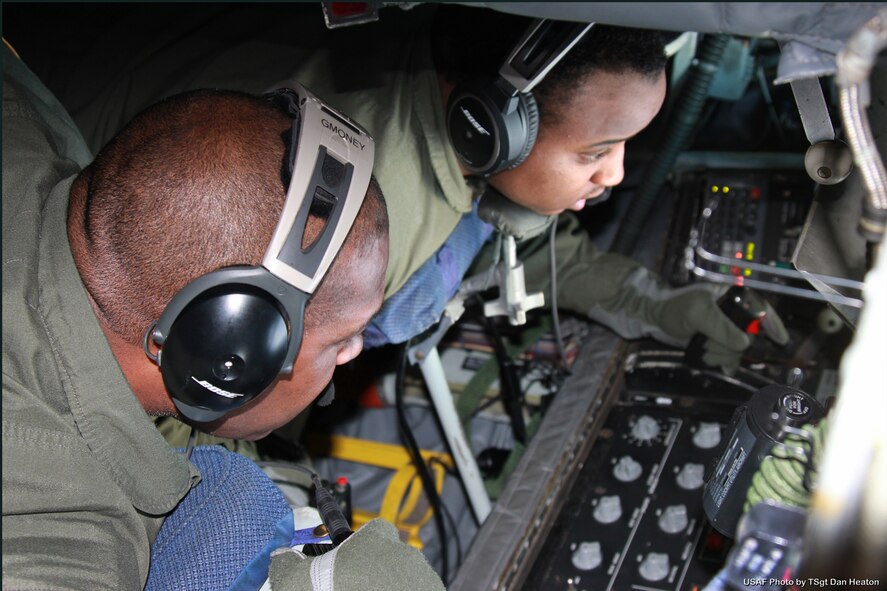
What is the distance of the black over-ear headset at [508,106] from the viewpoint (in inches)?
50.9

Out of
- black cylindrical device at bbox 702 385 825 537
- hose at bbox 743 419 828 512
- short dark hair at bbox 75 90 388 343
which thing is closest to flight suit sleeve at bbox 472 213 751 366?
black cylindrical device at bbox 702 385 825 537

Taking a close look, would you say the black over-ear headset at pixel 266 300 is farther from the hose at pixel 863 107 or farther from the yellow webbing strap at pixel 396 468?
the yellow webbing strap at pixel 396 468

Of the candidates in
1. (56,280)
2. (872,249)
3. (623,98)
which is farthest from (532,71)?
(56,280)

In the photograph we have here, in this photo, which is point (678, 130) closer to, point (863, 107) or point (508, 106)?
point (508, 106)

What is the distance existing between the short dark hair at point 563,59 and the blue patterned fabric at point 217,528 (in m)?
0.73

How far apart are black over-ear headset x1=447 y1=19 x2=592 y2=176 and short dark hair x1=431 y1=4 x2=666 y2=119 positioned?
0.16 ft

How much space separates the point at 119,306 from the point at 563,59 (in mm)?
851

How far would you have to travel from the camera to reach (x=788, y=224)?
1944mm

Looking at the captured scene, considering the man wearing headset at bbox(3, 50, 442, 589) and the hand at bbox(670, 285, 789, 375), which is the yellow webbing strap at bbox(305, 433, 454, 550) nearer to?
the hand at bbox(670, 285, 789, 375)

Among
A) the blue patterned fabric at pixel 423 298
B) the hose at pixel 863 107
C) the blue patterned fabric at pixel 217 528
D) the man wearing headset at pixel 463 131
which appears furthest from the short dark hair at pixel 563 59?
the hose at pixel 863 107

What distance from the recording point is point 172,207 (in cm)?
96

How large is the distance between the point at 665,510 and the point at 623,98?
0.71m

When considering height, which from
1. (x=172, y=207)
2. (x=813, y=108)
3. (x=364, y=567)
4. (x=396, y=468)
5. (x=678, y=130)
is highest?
(x=678, y=130)

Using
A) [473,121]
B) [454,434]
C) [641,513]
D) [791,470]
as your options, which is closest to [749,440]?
[791,470]
